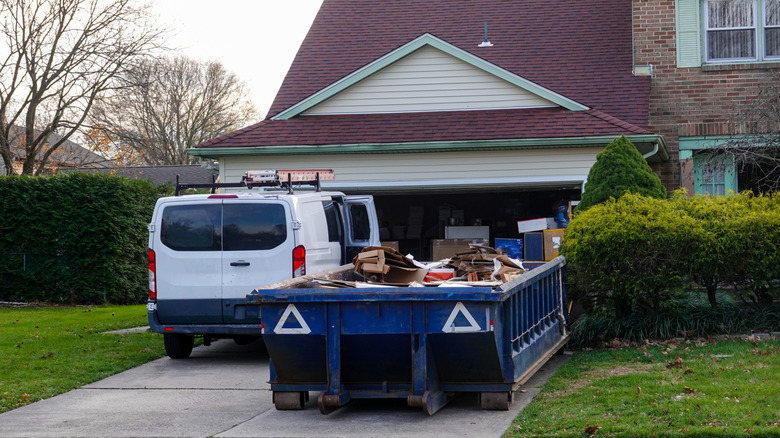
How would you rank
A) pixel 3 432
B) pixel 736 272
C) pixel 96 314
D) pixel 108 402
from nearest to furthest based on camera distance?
pixel 3 432, pixel 108 402, pixel 736 272, pixel 96 314

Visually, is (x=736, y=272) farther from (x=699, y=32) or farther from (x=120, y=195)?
(x=120, y=195)

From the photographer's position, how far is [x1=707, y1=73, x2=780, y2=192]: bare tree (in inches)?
577

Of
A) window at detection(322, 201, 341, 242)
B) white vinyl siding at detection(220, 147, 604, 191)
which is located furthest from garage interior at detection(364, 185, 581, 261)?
window at detection(322, 201, 341, 242)

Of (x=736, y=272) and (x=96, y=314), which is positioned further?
(x=96, y=314)

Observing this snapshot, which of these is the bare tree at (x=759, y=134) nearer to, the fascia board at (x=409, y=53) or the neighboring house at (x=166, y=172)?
the fascia board at (x=409, y=53)

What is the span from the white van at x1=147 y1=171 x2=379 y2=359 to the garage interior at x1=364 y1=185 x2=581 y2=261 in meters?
7.86

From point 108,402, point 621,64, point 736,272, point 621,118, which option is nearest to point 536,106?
point 621,118

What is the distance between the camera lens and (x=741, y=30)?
16984 mm

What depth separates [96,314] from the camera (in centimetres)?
1638

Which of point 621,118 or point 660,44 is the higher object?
point 660,44

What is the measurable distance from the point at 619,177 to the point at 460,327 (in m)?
6.36

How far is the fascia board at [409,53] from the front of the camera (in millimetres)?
16297

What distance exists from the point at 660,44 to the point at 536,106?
10.1 feet

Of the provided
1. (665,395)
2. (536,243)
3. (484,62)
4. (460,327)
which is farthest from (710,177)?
(460,327)
